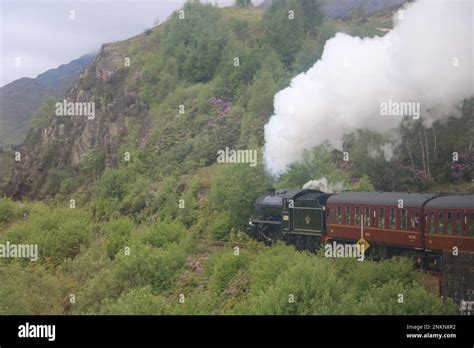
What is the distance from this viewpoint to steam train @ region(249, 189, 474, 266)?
1124 centimetres

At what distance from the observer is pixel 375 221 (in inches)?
508

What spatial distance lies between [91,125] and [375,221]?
55.0 feet

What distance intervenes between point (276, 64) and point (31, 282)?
15.3 m

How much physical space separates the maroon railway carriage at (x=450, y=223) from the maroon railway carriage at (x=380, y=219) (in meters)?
0.22

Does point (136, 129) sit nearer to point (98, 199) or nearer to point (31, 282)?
point (98, 199)

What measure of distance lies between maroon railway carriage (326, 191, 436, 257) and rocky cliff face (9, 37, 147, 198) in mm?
10433

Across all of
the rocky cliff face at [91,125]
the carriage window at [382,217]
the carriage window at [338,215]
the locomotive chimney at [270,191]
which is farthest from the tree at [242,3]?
the carriage window at [382,217]

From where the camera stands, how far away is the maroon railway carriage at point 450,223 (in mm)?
10844

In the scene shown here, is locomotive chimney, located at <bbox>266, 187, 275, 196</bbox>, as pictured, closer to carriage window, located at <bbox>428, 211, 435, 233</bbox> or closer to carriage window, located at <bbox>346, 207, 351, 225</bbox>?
carriage window, located at <bbox>346, 207, 351, 225</bbox>

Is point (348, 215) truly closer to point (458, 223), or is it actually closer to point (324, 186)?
point (324, 186)

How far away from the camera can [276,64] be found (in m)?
26.7

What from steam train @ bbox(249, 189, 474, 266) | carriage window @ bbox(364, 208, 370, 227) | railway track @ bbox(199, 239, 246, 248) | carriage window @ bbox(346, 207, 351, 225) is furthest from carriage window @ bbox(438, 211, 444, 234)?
railway track @ bbox(199, 239, 246, 248)

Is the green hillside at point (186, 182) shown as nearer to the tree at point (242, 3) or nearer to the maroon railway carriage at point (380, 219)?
the maroon railway carriage at point (380, 219)
